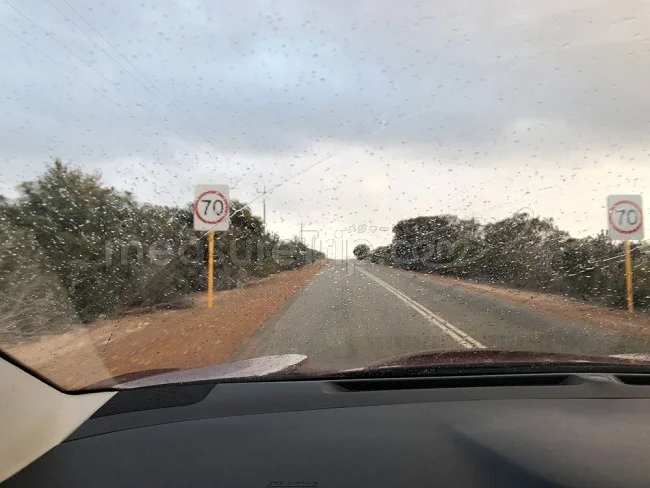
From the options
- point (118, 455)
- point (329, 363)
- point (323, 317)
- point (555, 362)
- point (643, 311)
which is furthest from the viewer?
point (643, 311)

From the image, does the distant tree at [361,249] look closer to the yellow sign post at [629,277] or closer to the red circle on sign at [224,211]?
the red circle on sign at [224,211]

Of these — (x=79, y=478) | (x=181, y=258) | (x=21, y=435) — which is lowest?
(x=79, y=478)

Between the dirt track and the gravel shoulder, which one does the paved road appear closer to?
the gravel shoulder

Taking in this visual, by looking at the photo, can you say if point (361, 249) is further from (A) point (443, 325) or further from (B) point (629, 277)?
(B) point (629, 277)

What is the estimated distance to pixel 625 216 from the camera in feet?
39.1

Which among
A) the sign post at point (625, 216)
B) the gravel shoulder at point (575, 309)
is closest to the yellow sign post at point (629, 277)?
the gravel shoulder at point (575, 309)

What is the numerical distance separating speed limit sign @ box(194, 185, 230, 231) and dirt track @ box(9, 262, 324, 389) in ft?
7.65

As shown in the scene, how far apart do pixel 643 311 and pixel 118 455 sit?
14830mm

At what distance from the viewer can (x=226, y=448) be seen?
339 centimetres

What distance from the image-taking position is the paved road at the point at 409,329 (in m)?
8.91

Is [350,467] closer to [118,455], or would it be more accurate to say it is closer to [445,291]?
[118,455]

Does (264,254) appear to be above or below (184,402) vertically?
above

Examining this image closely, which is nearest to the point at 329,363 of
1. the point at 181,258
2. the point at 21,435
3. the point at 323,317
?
the point at 21,435

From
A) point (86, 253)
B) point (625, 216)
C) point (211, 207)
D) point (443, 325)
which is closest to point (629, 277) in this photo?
point (625, 216)
